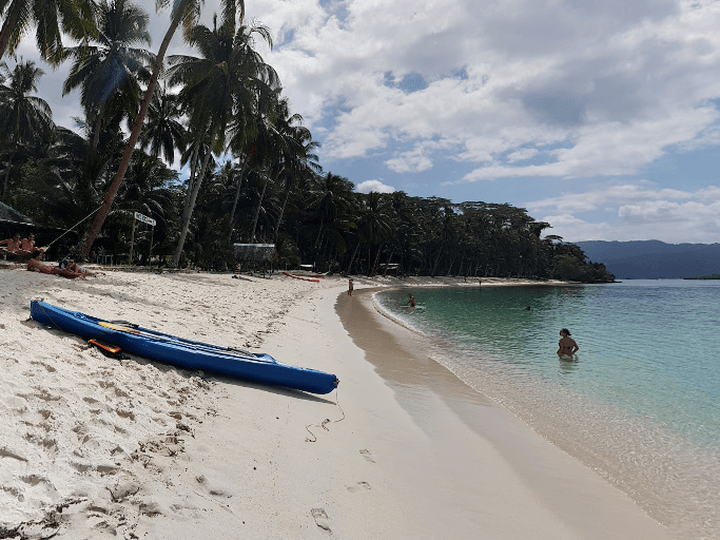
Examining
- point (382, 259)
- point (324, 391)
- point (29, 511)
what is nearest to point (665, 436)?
point (324, 391)

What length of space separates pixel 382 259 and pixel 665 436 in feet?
191

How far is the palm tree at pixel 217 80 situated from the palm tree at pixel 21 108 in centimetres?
1779

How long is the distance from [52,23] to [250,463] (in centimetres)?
1952

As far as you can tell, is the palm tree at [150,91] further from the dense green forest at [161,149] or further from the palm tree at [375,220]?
the palm tree at [375,220]

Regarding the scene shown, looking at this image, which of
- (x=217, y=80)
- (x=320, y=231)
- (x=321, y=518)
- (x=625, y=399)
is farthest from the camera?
(x=320, y=231)

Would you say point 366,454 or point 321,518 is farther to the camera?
point 366,454

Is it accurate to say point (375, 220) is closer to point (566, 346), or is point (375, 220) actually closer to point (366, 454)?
point (566, 346)

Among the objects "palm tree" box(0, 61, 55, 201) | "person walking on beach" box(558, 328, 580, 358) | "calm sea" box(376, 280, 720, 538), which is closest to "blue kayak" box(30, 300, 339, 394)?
"calm sea" box(376, 280, 720, 538)

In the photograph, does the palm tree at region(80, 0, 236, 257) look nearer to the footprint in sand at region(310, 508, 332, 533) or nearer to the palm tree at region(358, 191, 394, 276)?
the footprint in sand at region(310, 508, 332, 533)

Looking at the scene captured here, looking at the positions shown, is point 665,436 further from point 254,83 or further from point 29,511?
point 254,83

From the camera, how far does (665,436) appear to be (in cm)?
600

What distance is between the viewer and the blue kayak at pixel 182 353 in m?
5.09

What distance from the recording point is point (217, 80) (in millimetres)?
21266

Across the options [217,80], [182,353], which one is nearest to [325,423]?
[182,353]
